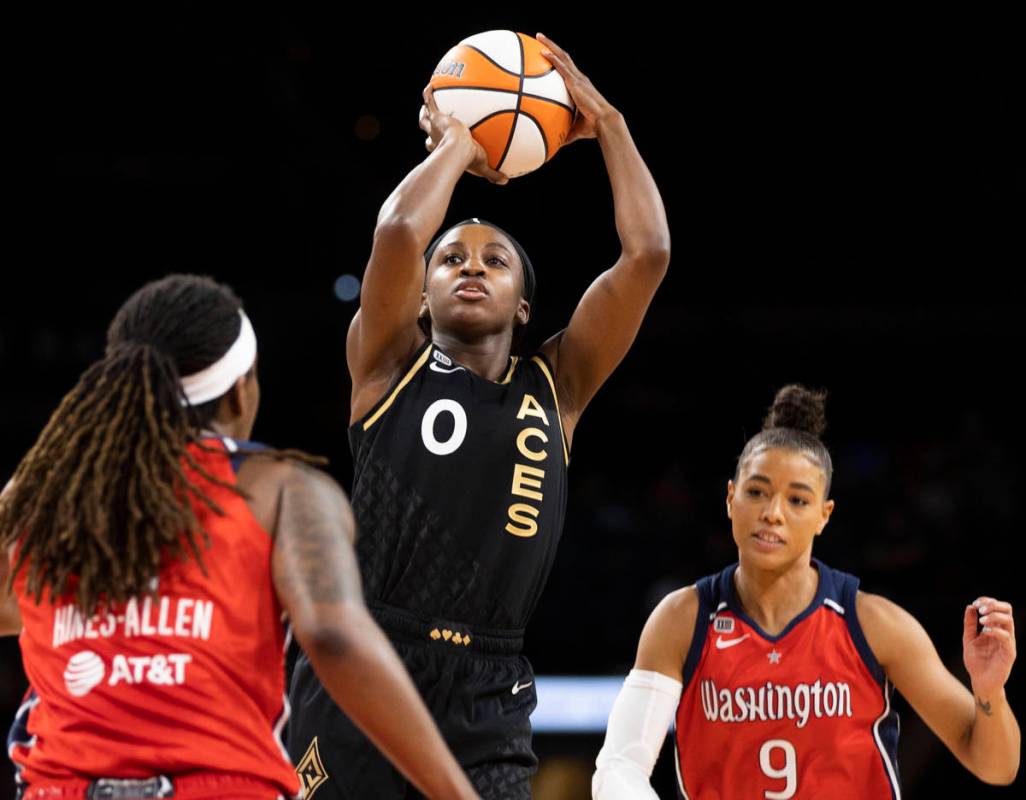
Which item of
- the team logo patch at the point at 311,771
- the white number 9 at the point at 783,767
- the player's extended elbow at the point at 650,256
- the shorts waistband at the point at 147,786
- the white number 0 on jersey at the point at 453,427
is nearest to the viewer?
the shorts waistband at the point at 147,786

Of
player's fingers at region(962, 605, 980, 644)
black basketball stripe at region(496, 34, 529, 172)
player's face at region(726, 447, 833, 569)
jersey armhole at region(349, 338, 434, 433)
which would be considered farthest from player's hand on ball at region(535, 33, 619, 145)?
player's fingers at region(962, 605, 980, 644)

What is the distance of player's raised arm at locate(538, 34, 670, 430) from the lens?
4.02 meters

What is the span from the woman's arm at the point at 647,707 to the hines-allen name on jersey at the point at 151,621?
1701mm

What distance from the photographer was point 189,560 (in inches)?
97.3

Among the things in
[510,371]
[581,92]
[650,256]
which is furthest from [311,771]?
[581,92]

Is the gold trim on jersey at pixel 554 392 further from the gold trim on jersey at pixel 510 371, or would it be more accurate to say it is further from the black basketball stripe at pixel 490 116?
the black basketball stripe at pixel 490 116

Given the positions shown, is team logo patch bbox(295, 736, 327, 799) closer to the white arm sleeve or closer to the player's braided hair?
the white arm sleeve

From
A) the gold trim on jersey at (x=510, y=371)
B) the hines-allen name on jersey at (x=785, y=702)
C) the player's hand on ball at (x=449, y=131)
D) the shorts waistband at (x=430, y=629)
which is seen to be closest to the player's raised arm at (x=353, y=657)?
the shorts waistband at (x=430, y=629)

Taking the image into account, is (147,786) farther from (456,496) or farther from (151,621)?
(456,496)

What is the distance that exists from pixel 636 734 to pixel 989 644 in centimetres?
98

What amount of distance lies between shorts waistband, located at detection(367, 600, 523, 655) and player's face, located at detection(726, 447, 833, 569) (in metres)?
0.87

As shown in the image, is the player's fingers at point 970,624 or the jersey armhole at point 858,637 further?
the jersey armhole at point 858,637

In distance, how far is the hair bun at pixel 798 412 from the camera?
4215mm

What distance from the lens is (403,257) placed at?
368 centimetres
